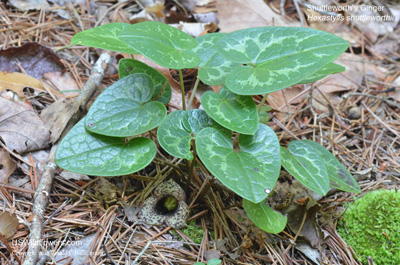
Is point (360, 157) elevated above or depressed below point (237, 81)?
below

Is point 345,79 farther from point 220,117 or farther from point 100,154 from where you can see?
point 100,154

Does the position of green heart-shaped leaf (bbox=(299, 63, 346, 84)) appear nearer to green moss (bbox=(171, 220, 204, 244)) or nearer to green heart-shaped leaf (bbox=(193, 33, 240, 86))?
green heart-shaped leaf (bbox=(193, 33, 240, 86))

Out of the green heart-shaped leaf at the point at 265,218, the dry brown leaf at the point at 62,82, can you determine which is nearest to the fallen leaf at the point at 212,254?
the green heart-shaped leaf at the point at 265,218

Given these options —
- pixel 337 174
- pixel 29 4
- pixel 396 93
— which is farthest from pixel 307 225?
pixel 29 4

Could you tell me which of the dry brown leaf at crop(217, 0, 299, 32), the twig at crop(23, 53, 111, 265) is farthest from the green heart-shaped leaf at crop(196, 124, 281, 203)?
the dry brown leaf at crop(217, 0, 299, 32)

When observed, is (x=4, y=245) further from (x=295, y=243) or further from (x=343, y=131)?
(x=343, y=131)

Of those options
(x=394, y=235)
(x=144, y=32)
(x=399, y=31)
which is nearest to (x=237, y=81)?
(x=144, y=32)
